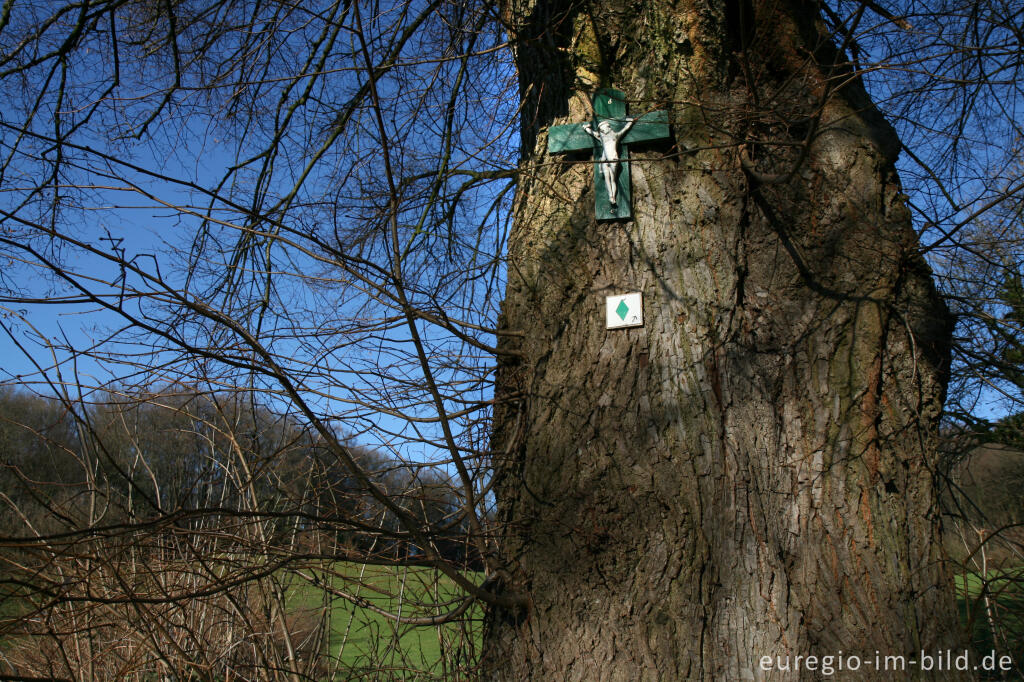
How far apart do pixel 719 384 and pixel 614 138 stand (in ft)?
3.35

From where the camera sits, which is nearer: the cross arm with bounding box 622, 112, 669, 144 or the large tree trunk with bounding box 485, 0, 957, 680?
the large tree trunk with bounding box 485, 0, 957, 680

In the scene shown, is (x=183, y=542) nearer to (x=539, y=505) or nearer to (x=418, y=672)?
(x=418, y=672)

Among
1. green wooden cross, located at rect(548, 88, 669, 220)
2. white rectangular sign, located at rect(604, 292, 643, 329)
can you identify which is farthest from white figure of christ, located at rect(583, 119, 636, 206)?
white rectangular sign, located at rect(604, 292, 643, 329)

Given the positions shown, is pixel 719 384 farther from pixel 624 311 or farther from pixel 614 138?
pixel 614 138

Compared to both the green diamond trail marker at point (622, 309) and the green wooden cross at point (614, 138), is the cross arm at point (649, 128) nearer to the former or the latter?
the green wooden cross at point (614, 138)

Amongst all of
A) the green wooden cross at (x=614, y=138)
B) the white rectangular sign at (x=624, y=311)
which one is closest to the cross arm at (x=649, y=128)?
the green wooden cross at (x=614, y=138)

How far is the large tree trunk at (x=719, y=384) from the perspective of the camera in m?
2.02

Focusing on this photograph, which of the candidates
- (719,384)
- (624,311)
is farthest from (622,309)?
(719,384)

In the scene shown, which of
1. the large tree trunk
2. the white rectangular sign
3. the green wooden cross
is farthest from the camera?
the green wooden cross

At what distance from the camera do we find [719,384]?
2.22 meters

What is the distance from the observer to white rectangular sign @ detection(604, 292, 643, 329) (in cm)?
234

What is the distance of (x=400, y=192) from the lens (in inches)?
139

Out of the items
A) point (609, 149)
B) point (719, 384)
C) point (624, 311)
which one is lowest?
point (719, 384)

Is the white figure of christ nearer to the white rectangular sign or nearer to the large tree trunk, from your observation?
the large tree trunk
